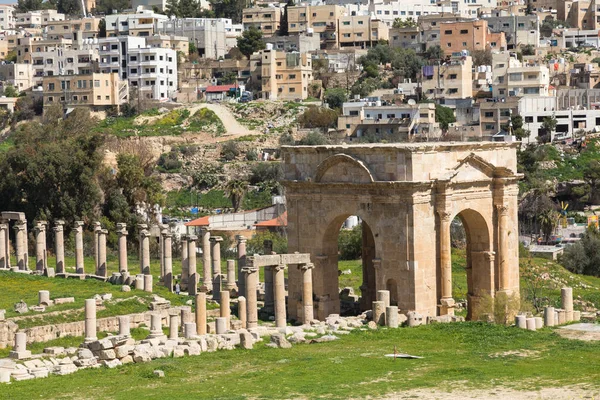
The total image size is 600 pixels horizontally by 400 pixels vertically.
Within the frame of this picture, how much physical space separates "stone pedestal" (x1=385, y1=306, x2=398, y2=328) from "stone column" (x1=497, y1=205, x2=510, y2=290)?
6096 millimetres

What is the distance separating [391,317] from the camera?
41750 mm

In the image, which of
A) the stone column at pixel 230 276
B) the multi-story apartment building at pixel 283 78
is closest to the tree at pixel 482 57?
the multi-story apartment building at pixel 283 78

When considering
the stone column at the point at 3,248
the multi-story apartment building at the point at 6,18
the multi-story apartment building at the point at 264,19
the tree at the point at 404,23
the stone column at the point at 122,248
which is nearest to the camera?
the stone column at the point at 122,248

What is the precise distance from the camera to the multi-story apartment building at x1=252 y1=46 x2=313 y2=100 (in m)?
129

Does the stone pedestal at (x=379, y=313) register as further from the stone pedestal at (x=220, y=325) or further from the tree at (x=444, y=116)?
the tree at (x=444, y=116)

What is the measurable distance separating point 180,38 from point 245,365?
11231 centimetres

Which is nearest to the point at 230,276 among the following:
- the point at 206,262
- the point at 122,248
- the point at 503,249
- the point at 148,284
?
the point at 206,262

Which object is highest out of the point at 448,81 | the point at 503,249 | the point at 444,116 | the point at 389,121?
the point at 448,81

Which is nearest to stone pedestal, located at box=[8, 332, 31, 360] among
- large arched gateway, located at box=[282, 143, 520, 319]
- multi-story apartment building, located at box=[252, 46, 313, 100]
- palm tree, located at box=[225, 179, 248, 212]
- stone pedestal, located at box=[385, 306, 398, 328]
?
stone pedestal, located at box=[385, 306, 398, 328]

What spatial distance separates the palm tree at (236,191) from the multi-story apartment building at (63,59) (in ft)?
126

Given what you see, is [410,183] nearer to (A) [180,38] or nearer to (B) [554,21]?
(A) [180,38]

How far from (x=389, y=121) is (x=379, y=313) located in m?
72.7

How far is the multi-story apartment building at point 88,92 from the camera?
12662cm

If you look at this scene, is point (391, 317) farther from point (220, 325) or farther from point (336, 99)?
point (336, 99)
